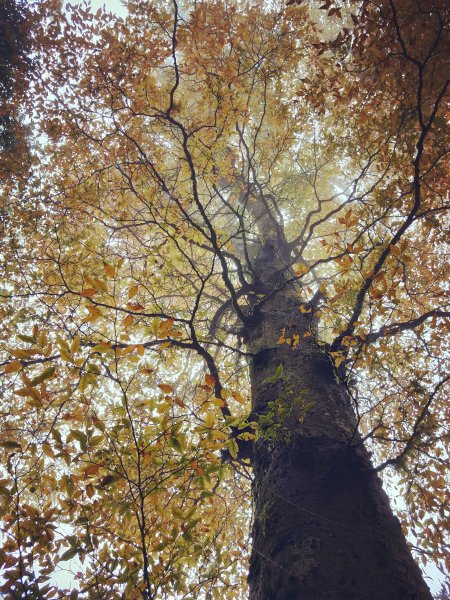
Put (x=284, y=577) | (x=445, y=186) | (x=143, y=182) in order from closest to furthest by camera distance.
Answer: (x=284, y=577)
(x=445, y=186)
(x=143, y=182)

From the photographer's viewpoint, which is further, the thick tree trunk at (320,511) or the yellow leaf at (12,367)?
the thick tree trunk at (320,511)

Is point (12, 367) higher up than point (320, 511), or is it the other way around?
point (12, 367)

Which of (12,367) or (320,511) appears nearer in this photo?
(12,367)

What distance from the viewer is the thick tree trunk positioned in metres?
1.84

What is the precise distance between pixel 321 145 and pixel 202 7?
243cm

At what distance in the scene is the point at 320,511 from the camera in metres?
2.17

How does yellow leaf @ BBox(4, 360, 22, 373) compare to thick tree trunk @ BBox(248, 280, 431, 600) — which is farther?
thick tree trunk @ BBox(248, 280, 431, 600)

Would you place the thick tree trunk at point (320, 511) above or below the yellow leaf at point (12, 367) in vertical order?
below

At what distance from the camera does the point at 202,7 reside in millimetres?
4738

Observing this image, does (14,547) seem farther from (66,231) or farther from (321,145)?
(321,145)

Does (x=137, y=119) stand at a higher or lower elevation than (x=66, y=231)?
higher

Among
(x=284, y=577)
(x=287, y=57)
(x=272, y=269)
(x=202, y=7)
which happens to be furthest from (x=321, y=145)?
(x=284, y=577)

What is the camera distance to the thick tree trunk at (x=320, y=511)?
6.05 feet

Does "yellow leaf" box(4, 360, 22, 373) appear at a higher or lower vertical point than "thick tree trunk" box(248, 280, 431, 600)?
higher
